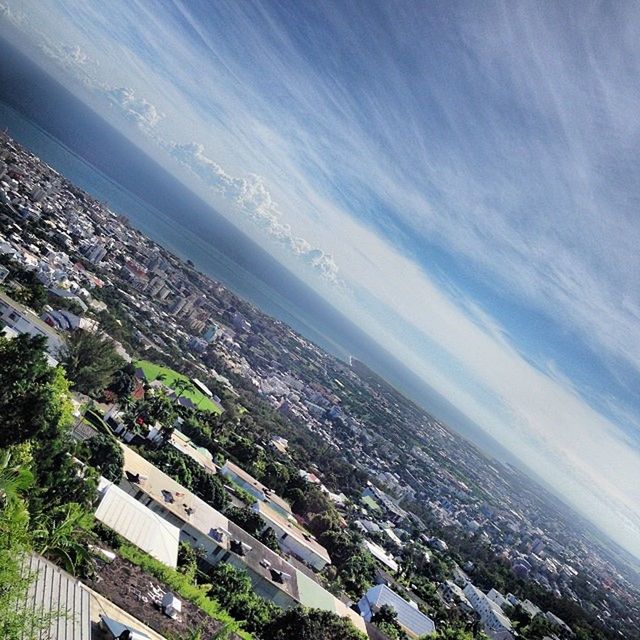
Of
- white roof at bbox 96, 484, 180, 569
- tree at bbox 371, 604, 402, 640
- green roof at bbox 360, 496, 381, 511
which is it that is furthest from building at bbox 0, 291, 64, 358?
green roof at bbox 360, 496, 381, 511

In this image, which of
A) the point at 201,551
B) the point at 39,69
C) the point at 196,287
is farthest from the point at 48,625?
the point at 39,69

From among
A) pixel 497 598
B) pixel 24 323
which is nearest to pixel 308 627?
pixel 24 323

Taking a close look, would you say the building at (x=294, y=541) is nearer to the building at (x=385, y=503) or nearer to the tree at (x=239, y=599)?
the tree at (x=239, y=599)

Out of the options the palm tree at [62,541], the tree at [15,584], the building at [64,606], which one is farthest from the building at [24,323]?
the tree at [15,584]

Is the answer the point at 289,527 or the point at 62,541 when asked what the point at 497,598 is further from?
the point at 62,541

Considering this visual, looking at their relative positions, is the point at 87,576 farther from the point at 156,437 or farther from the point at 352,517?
the point at 352,517

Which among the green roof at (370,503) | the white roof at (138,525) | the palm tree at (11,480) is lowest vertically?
the green roof at (370,503)
